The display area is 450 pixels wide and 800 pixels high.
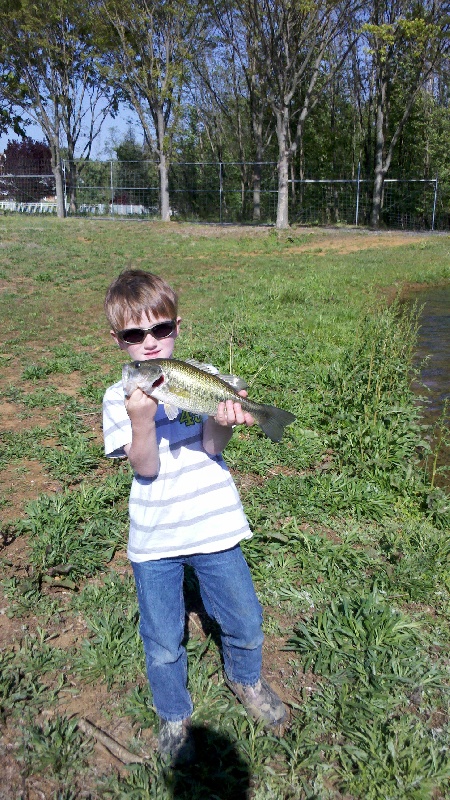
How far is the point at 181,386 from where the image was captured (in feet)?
6.85

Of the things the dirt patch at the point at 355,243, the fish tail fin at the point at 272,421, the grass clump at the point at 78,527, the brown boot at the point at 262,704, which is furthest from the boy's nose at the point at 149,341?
the dirt patch at the point at 355,243

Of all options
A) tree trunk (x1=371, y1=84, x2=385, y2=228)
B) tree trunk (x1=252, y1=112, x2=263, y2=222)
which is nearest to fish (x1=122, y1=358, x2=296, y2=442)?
tree trunk (x1=371, y1=84, x2=385, y2=228)

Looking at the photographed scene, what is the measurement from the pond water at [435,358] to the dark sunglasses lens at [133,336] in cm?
328

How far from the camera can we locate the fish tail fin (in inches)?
90.9

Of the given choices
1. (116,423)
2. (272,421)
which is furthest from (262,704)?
(116,423)

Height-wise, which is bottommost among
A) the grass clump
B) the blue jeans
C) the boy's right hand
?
the grass clump

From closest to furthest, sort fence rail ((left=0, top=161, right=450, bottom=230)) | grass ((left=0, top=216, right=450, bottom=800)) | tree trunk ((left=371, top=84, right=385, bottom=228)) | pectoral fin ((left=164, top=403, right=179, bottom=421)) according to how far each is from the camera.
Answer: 1. pectoral fin ((left=164, top=403, right=179, bottom=421))
2. grass ((left=0, top=216, right=450, bottom=800))
3. tree trunk ((left=371, top=84, right=385, bottom=228))
4. fence rail ((left=0, top=161, right=450, bottom=230))

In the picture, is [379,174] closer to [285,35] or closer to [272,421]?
[285,35]

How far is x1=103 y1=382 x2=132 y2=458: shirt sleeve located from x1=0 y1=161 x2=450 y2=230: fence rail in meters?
29.9

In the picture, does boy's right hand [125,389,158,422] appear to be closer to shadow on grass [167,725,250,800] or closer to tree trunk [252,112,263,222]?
shadow on grass [167,725,250,800]

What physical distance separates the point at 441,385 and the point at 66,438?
4.42 metres

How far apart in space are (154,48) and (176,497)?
101 feet

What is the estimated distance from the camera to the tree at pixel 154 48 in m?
27.2

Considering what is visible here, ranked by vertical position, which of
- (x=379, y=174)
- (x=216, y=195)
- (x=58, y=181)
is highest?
(x=379, y=174)
